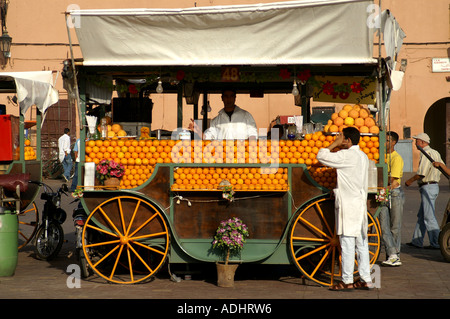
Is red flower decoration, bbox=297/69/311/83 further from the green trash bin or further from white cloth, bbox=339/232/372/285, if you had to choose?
the green trash bin

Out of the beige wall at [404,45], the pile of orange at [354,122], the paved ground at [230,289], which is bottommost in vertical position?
the paved ground at [230,289]

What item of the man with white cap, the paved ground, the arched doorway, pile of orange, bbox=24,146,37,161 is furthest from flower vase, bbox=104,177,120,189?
the arched doorway

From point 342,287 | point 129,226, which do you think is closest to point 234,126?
point 129,226

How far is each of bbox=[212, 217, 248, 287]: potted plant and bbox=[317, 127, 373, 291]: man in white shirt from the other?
1.06 m

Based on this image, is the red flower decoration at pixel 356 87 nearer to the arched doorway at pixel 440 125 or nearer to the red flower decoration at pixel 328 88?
the red flower decoration at pixel 328 88

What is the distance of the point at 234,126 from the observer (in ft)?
29.3

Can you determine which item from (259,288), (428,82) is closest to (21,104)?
(259,288)

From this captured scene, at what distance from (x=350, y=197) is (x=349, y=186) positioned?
117mm

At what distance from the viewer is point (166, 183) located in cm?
793

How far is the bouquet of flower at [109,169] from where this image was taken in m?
7.91

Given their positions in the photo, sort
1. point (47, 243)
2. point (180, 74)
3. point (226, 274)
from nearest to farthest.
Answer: point (226, 274) < point (180, 74) < point (47, 243)

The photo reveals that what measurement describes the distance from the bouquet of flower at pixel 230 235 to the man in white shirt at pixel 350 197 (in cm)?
104

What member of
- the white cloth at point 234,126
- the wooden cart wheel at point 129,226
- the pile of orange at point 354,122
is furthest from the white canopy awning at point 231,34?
the wooden cart wheel at point 129,226

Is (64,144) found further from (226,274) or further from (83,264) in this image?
(226,274)
